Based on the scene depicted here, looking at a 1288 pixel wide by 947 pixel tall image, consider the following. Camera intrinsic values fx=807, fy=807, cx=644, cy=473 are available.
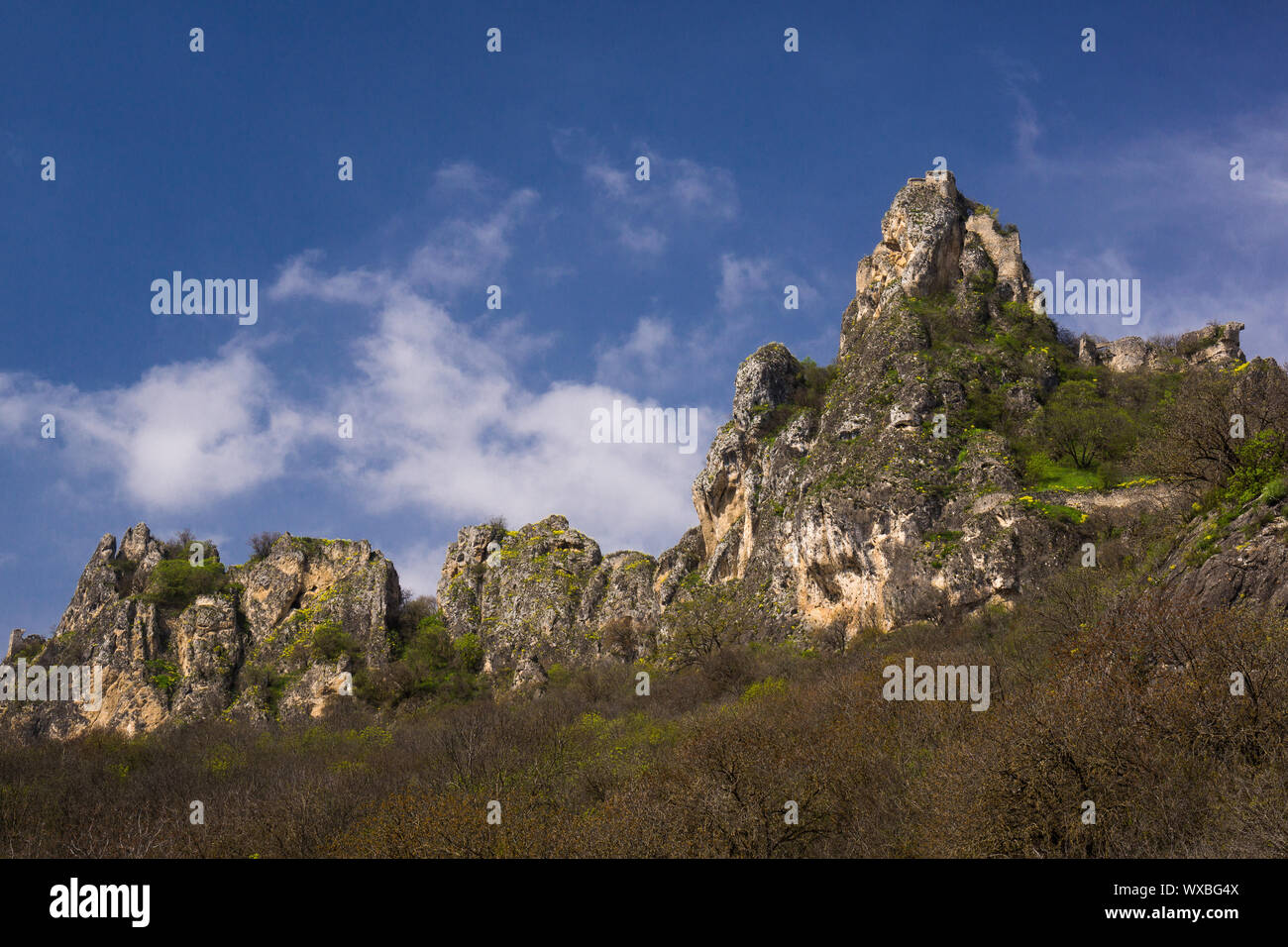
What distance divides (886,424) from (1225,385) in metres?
20.6

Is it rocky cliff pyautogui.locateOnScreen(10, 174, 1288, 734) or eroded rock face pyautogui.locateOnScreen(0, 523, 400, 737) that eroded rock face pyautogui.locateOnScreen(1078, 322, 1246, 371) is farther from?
eroded rock face pyautogui.locateOnScreen(0, 523, 400, 737)

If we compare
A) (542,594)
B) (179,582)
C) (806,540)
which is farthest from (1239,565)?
(179,582)

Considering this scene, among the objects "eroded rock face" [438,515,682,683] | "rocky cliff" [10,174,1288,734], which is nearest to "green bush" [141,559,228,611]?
"rocky cliff" [10,174,1288,734]

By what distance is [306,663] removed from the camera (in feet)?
213

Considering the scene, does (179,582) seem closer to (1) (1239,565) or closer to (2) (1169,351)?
(1) (1239,565)

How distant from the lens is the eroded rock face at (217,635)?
6366cm

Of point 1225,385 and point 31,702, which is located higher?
point 1225,385

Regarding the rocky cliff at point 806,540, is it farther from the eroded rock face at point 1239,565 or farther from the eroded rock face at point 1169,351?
the eroded rock face at point 1239,565

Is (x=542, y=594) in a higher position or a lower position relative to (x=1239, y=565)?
lower

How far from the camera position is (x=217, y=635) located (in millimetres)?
68625

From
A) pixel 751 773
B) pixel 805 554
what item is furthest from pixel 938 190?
pixel 751 773

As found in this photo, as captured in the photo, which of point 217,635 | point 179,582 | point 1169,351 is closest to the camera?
point 1169,351

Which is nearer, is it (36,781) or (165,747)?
(36,781)
